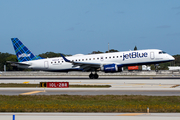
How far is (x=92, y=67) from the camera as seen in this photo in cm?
4425

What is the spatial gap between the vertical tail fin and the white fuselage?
57.6 inches

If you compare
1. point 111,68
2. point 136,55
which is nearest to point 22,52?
point 111,68

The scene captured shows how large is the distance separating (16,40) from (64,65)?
11.8 m

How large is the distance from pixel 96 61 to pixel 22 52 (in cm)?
1539

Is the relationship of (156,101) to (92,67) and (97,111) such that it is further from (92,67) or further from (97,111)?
(92,67)

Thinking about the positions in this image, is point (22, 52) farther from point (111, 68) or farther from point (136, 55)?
point (136, 55)

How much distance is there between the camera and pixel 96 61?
45.0 metres

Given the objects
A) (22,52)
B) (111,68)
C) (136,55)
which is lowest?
(111,68)

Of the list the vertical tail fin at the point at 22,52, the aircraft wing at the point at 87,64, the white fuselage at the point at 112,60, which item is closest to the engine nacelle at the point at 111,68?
the white fuselage at the point at 112,60

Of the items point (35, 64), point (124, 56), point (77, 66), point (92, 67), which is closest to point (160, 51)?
point (124, 56)

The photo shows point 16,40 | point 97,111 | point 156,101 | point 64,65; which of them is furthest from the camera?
point 16,40

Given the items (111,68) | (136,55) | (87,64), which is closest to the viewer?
(111,68)

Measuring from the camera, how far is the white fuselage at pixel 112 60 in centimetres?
4281

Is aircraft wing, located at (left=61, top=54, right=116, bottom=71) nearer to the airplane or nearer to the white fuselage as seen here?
the airplane
